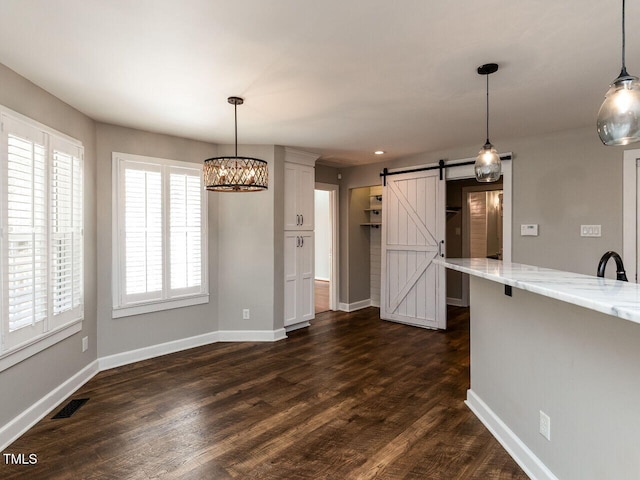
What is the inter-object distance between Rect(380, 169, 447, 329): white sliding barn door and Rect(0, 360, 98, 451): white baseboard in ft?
13.3

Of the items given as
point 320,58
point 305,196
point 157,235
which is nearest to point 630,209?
point 320,58

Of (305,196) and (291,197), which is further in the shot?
(305,196)

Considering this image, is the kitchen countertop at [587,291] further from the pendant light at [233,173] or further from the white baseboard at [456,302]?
the white baseboard at [456,302]

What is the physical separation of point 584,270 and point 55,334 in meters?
5.12

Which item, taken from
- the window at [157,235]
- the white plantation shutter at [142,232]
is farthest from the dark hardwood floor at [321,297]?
the white plantation shutter at [142,232]

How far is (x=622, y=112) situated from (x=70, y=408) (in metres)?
3.93

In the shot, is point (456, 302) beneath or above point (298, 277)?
beneath

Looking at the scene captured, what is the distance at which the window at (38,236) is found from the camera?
2400 mm

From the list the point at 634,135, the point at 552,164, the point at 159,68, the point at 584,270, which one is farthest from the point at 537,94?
the point at 159,68

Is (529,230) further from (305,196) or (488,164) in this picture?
(305,196)

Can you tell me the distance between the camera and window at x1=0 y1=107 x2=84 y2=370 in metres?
2.40

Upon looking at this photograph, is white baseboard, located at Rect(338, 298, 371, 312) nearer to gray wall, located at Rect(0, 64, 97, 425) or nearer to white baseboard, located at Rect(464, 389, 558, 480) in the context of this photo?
white baseboard, located at Rect(464, 389, 558, 480)

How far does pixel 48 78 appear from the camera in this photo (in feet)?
8.49

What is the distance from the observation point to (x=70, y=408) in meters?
2.87
